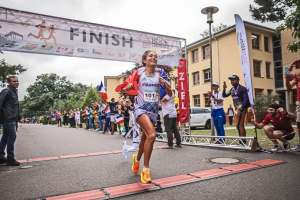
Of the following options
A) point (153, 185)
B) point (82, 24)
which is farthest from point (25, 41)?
point (153, 185)

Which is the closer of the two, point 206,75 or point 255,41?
point 255,41

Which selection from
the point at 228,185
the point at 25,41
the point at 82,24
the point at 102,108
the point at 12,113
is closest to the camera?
the point at 228,185

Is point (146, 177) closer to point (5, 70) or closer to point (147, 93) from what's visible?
point (147, 93)

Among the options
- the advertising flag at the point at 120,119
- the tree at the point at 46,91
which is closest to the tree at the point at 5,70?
the advertising flag at the point at 120,119

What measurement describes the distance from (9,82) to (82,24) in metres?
3.84

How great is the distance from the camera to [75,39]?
8438 mm

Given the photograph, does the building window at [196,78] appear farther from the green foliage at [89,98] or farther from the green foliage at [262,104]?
the green foliage at [89,98]

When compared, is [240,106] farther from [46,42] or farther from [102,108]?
[102,108]

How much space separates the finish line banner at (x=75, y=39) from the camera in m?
7.44

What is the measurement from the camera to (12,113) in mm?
5504

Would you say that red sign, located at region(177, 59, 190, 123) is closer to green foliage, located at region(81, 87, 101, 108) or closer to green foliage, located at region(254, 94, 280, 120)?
green foliage, located at region(254, 94, 280, 120)

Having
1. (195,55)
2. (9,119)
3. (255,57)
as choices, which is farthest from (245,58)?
(195,55)

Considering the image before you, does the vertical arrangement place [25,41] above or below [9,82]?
above

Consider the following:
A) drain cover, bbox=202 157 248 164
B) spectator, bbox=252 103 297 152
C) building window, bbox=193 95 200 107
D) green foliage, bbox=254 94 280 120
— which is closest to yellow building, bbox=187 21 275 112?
building window, bbox=193 95 200 107
